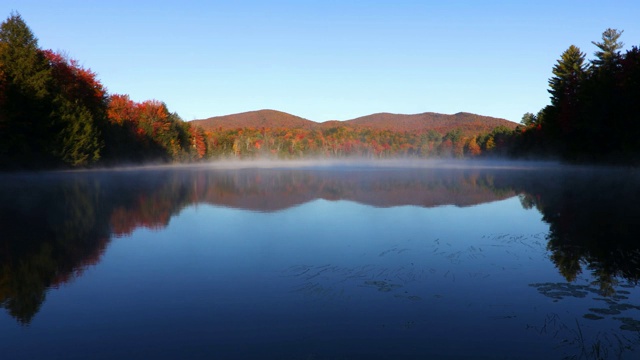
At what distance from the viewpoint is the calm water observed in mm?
5922

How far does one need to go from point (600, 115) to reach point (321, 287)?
196 ft

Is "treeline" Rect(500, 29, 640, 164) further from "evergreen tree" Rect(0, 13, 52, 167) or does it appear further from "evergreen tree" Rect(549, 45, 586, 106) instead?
"evergreen tree" Rect(0, 13, 52, 167)

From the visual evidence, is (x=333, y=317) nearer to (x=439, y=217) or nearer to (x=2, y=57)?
(x=439, y=217)

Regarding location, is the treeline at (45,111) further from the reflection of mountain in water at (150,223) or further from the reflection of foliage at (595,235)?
the reflection of foliage at (595,235)

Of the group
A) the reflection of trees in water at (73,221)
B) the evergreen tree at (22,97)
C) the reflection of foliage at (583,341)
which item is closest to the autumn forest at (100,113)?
the evergreen tree at (22,97)

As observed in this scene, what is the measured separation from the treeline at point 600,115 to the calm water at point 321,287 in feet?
145

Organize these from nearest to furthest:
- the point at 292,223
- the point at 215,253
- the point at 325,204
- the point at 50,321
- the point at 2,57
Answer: the point at 50,321, the point at 215,253, the point at 292,223, the point at 325,204, the point at 2,57

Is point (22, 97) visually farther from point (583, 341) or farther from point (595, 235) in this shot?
point (583, 341)

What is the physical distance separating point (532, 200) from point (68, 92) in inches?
2581

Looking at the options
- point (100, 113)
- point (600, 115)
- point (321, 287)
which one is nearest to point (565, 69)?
point (600, 115)

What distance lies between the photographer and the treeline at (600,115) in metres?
54.2

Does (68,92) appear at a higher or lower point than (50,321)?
higher

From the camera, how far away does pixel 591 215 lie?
57.2 ft

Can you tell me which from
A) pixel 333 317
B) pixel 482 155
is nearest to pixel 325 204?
pixel 333 317
